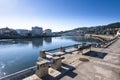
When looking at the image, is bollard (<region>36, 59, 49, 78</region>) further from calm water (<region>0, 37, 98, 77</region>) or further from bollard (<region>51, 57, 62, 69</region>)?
calm water (<region>0, 37, 98, 77</region>)

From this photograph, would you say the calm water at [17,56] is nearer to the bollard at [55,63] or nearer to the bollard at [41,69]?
the bollard at [55,63]

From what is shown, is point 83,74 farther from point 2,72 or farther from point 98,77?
point 2,72

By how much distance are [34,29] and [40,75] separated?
117116 mm

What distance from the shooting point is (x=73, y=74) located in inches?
197

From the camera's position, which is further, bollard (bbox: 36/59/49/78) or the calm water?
the calm water

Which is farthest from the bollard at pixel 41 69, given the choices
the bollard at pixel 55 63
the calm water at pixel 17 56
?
the calm water at pixel 17 56

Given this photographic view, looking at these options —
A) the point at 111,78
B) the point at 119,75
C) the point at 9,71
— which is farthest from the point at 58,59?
the point at 9,71

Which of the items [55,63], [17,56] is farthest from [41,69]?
[17,56]

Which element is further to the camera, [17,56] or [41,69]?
[17,56]

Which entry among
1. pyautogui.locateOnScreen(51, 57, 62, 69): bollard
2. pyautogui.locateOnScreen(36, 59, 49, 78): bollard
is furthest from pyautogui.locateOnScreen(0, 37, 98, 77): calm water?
pyautogui.locateOnScreen(36, 59, 49, 78): bollard

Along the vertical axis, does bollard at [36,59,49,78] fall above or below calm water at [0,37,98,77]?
above

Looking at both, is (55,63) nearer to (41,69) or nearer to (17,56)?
(41,69)

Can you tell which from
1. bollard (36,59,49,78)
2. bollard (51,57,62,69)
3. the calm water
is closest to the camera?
bollard (36,59,49,78)

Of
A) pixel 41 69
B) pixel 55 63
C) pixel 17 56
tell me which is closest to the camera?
pixel 41 69
